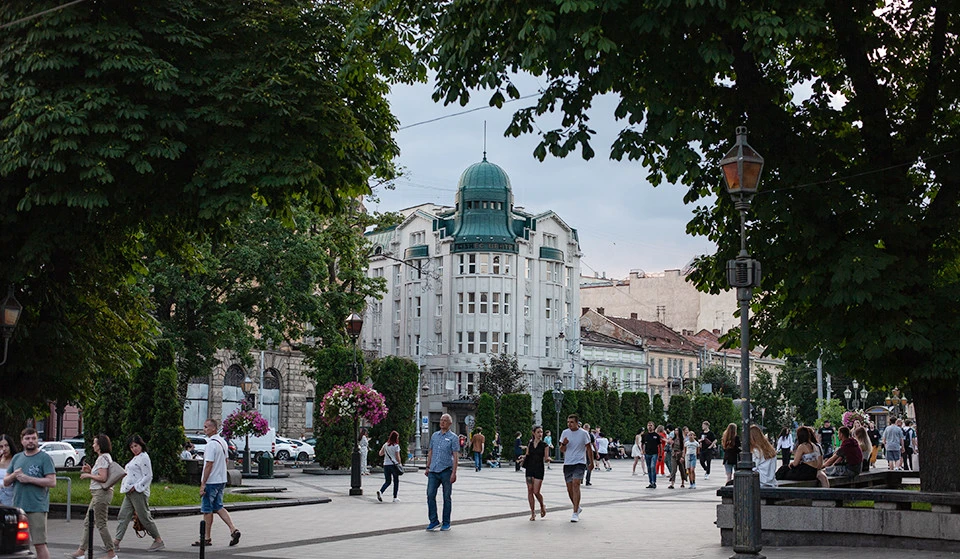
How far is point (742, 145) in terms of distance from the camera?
45.1ft

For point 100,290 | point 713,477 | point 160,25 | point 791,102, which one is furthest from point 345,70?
point 713,477

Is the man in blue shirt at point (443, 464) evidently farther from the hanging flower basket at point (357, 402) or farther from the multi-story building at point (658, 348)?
the multi-story building at point (658, 348)

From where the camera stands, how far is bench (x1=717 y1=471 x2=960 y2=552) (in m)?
15.1

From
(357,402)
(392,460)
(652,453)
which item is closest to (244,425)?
(357,402)

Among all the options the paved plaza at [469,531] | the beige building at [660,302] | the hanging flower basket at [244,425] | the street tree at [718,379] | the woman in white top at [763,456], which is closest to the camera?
the paved plaza at [469,531]

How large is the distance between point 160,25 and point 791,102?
9813 mm

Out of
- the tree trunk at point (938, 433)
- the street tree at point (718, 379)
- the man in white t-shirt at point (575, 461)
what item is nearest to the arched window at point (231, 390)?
the street tree at point (718, 379)

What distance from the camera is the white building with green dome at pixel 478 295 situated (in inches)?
3516

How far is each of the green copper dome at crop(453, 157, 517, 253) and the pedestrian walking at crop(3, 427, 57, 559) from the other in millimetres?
76581

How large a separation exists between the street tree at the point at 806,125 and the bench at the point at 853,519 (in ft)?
3.54

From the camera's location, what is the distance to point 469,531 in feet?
64.1

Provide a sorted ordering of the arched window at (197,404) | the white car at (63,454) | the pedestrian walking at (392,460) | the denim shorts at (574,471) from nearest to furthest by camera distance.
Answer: the denim shorts at (574,471), the pedestrian walking at (392,460), the white car at (63,454), the arched window at (197,404)

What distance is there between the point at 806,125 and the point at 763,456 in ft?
19.1

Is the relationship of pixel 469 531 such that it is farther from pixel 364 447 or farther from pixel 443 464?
pixel 364 447
